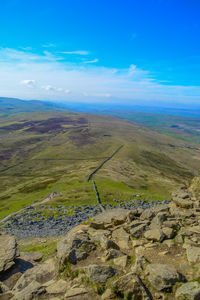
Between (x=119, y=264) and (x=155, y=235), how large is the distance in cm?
553

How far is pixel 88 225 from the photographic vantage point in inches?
1046

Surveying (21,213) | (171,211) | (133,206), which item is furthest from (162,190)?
(171,211)

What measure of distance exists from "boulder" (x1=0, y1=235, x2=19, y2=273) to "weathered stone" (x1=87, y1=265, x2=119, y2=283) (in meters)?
9.77

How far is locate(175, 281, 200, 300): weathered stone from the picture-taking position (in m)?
12.1

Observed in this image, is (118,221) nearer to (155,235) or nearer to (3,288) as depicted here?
(155,235)

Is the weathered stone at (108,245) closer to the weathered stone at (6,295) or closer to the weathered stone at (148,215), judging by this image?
the weathered stone at (148,215)

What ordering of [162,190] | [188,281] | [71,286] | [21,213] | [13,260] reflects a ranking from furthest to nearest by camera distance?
[162,190], [21,213], [13,260], [71,286], [188,281]

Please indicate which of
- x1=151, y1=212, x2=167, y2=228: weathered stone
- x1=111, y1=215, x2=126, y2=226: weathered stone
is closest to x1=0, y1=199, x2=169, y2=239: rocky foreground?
x1=111, y1=215, x2=126, y2=226: weathered stone

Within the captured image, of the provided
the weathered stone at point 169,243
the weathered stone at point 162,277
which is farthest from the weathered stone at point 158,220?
the weathered stone at point 162,277

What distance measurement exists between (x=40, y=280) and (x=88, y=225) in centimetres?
982

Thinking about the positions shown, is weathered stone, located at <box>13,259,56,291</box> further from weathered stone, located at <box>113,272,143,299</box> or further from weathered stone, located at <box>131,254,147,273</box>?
weathered stone, located at <box>131,254,147,273</box>

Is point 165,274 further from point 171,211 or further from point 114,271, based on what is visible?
point 171,211

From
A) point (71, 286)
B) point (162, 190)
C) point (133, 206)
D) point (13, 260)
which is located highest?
point (71, 286)

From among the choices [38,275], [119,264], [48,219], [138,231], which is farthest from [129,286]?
[48,219]
